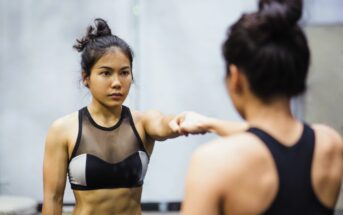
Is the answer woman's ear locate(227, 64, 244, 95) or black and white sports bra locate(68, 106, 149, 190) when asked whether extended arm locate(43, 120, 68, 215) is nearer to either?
black and white sports bra locate(68, 106, 149, 190)

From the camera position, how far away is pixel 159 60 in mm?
4930

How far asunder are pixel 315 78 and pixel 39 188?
273 centimetres

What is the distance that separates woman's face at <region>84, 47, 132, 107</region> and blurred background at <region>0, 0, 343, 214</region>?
7.35ft

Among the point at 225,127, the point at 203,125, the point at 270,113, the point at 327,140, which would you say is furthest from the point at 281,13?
the point at 203,125

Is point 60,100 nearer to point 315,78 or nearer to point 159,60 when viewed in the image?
point 159,60

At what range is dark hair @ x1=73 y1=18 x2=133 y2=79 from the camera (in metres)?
2.70

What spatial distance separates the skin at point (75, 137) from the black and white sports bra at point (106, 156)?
0.11ft

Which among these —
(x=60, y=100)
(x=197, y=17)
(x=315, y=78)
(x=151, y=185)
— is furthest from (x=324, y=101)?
(x=60, y=100)

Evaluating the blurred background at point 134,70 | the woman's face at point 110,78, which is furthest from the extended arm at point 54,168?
the blurred background at point 134,70

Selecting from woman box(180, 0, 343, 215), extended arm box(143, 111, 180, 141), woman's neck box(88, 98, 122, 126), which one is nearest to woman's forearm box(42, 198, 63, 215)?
woman's neck box(88, 98, 122, 126)

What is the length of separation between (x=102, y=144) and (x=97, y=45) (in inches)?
19.6

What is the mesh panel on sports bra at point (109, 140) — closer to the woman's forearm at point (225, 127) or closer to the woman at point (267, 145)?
the woman's forearm at point (225, 127)

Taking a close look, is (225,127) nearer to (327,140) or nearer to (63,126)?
(327,140)

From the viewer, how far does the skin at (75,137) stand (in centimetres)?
264
